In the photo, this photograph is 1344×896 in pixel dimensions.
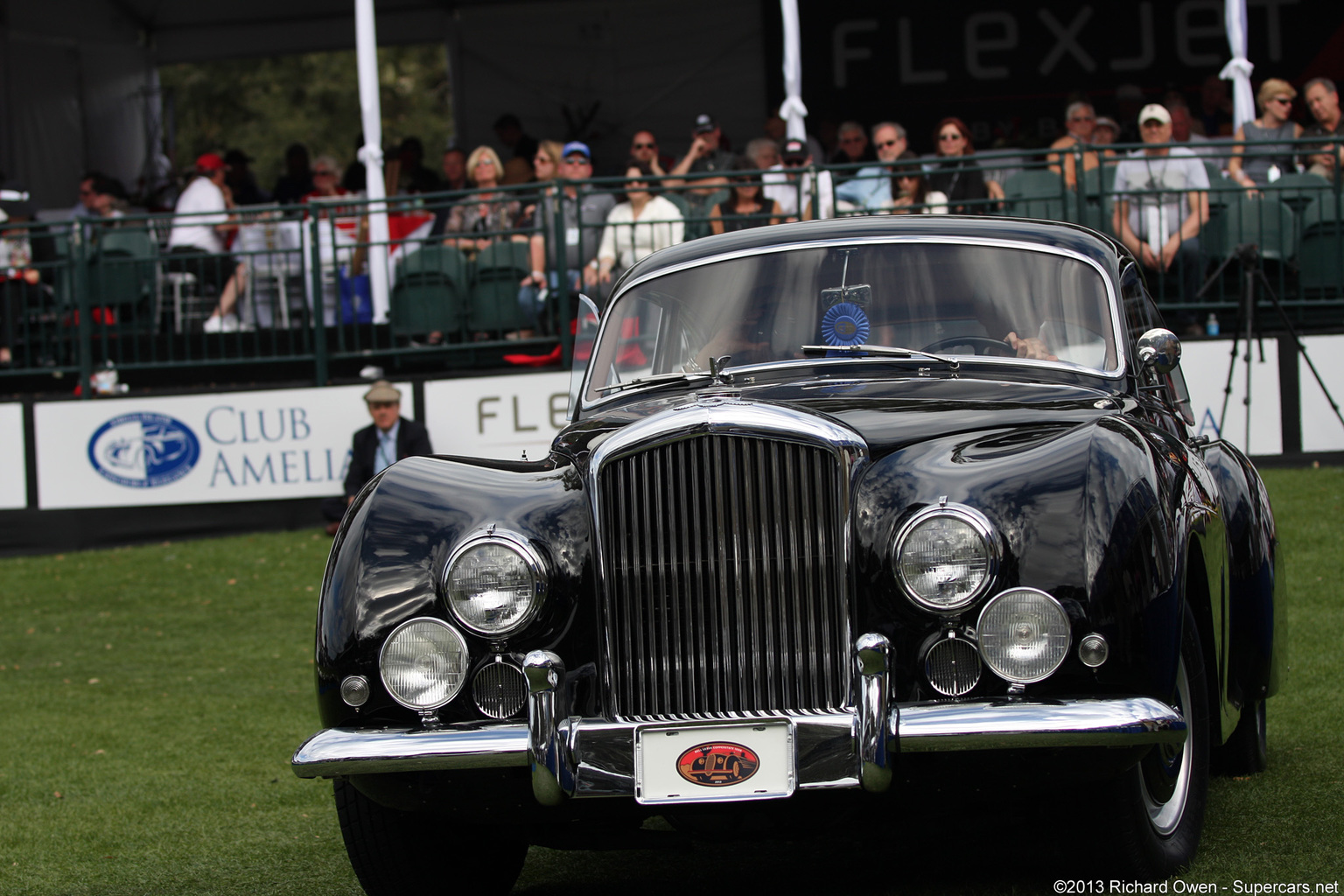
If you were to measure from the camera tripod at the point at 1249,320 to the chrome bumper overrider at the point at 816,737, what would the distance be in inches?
291

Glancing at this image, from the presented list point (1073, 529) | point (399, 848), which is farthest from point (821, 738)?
point (399, 848)

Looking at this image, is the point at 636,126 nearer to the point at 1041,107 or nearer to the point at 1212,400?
the point at 1041,107

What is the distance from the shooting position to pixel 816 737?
3.51 m

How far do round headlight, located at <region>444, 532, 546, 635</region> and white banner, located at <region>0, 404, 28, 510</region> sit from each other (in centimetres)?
987

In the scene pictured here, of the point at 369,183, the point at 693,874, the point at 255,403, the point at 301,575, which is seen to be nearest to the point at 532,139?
the point at 369,183

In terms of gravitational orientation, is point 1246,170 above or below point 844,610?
above

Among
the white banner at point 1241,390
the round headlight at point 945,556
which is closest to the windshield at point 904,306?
the round headlight at point 945,556

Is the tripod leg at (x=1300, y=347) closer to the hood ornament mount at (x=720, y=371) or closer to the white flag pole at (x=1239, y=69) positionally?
the white flag pole at (x=1239, y=69)

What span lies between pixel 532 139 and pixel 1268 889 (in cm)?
→ 1483

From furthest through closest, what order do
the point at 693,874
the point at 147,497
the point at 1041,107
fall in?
the point at 1041,107 < the point at 147,497 < the point at 693,874

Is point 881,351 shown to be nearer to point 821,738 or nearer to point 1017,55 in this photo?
point 821,738

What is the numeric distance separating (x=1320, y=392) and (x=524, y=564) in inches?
354

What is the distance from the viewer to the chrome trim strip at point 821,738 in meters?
3.42

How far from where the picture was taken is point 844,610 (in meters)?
3.71
